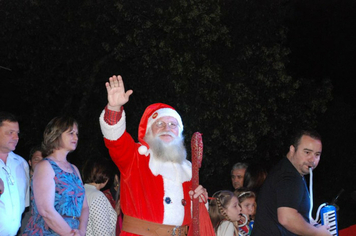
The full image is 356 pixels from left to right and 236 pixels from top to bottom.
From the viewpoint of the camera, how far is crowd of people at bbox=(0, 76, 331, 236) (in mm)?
3762

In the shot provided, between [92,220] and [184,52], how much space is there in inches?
255

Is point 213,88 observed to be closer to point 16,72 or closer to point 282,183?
point 16,72

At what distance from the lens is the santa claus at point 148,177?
3912 mm

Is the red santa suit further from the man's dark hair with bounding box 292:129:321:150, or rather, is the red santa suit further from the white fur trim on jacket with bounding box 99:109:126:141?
the man's dark hair with bounding box 292:129:321:150

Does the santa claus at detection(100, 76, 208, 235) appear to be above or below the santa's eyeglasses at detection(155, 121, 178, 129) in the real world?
below

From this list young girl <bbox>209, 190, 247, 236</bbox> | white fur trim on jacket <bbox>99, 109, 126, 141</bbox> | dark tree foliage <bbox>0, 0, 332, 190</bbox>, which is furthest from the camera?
dark tree foliage <bbox>0, 0, 332, 190</bbox>

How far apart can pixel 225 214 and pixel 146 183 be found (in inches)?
42.2

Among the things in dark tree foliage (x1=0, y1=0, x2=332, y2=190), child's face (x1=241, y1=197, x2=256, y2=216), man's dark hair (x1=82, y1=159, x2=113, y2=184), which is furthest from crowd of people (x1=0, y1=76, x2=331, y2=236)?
dark tree foliage (x1=0, y1=0, x2=332, y2=190)

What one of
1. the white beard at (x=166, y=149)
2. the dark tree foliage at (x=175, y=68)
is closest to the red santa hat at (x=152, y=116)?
the white beard at (x=166, y=149)

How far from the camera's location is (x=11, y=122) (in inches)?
176

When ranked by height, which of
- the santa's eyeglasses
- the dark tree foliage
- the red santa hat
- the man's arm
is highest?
the dark tree foliage

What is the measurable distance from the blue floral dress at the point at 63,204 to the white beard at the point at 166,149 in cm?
80

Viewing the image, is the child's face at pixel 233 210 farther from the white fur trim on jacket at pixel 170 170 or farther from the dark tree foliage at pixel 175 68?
the dark tree foliage at pixel 175 68

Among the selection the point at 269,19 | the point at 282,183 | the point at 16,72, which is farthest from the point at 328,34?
the point at 282,183
